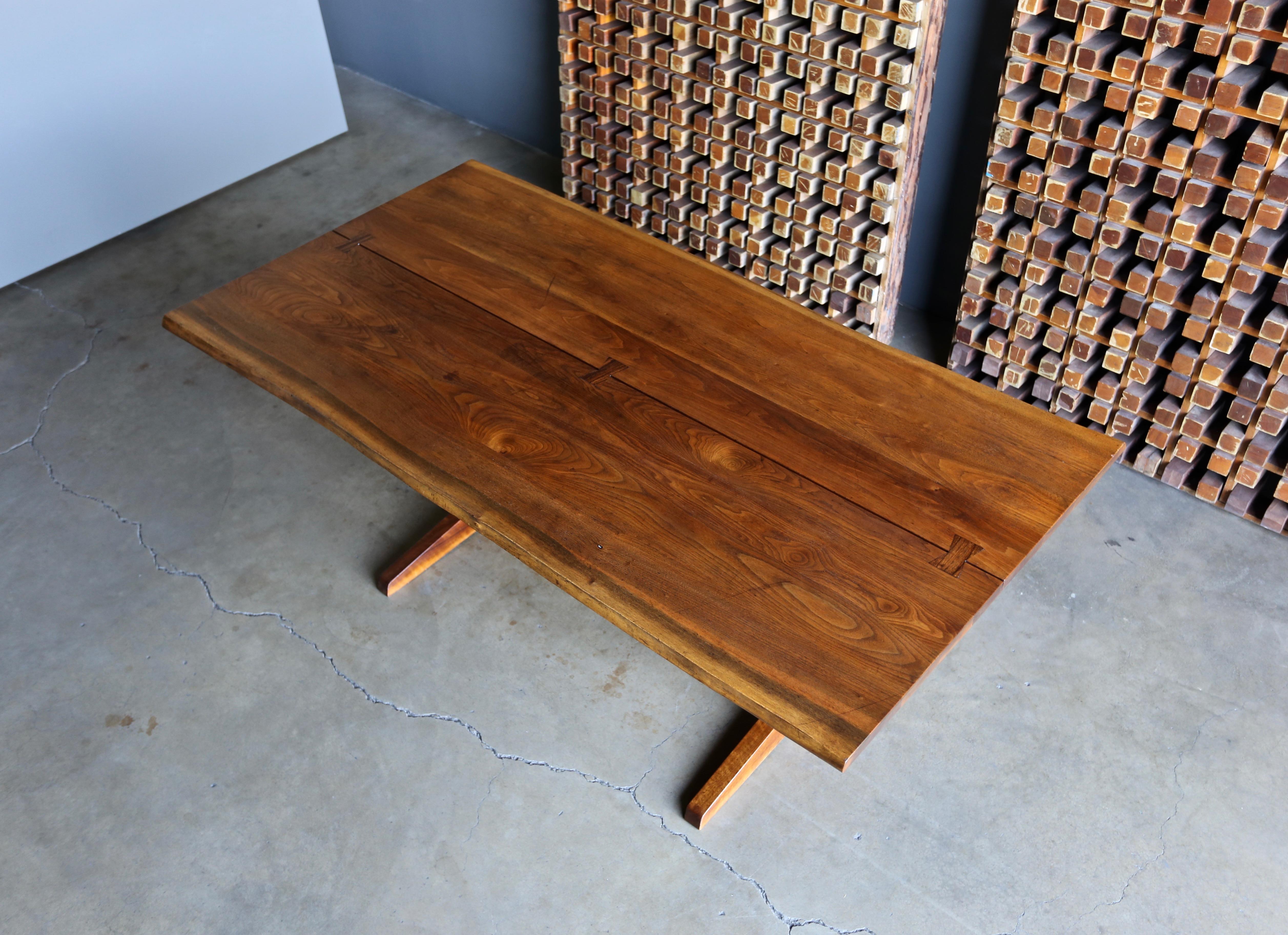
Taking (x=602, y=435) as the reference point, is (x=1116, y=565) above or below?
below

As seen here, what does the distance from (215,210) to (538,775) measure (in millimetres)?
2520

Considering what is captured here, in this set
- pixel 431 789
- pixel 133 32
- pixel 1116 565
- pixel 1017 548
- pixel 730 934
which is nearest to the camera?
pixel 1017 548

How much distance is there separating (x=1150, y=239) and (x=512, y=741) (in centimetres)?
175

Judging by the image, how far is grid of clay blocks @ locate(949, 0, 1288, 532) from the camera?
2.04 metres

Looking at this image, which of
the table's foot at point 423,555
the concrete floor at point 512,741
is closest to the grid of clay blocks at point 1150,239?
the concrete floor at point 512,741

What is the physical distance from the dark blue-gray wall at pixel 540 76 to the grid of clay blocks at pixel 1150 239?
9.5 inches

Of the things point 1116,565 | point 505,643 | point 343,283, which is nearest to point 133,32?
point 343,283

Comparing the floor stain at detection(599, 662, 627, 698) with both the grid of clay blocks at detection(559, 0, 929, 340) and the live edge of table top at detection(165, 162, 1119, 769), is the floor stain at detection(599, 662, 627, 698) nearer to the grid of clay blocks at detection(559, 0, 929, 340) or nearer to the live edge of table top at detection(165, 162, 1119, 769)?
the live edge of table top at detection(165, 162, 1119, 769)

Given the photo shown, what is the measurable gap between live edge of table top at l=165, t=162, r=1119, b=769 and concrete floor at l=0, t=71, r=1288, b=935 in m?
0.58

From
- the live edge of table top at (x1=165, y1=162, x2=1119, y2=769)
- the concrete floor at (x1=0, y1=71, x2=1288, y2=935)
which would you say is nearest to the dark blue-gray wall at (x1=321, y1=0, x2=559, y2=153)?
the live edge of table top at (x1=165, y1=162, x2=1119, y2=769)

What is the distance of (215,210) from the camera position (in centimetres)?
358

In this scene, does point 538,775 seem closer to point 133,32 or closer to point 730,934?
point 730,934

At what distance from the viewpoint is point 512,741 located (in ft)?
6.86

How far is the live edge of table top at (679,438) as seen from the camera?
157 centimetres
